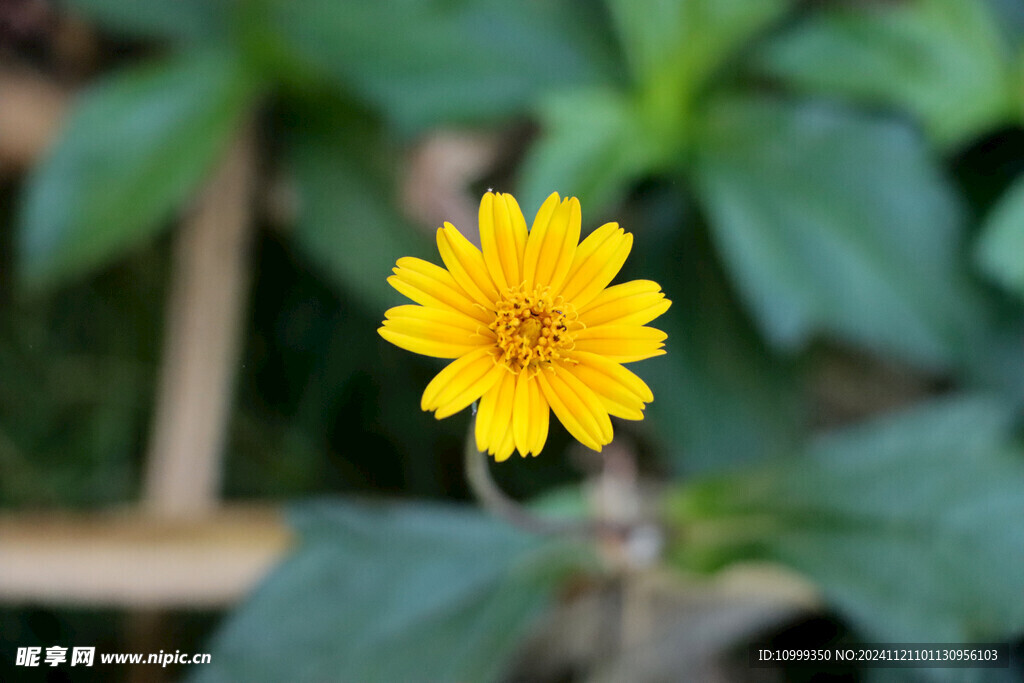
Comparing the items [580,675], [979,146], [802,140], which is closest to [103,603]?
[580,675]

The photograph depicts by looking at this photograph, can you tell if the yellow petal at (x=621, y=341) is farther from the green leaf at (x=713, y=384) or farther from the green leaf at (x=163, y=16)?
the green leaf at (x=163, y=16)

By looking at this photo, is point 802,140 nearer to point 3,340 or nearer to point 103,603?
point 103,603

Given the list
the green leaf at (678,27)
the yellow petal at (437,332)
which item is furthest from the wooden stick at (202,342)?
the yellow petal at (437,332)

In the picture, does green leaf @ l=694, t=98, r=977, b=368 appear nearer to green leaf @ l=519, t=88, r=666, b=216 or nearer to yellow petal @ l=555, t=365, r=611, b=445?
green leaf @ l=519, t=88, r=666, b=216

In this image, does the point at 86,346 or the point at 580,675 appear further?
the point at 86,346

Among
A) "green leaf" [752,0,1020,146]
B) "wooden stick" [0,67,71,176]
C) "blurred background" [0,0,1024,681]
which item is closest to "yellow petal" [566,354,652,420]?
"blurred background" [0,0,1024,681]

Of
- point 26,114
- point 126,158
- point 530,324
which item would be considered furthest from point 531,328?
point 26,114

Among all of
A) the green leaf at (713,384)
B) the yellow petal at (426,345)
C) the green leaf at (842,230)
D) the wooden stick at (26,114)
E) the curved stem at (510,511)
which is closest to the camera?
the yellow petal at (426,345)
